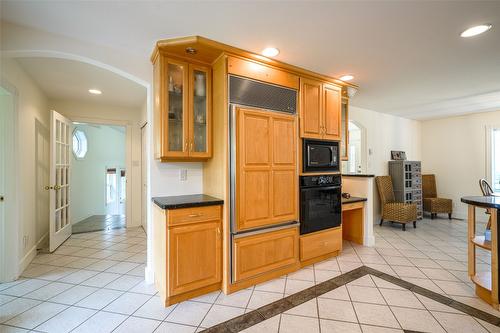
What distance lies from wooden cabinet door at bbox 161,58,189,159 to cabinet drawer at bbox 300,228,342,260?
1.76 meters

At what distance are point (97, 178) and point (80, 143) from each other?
93cm

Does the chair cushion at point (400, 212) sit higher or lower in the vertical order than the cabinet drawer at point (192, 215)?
lower

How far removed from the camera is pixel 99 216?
5.75m

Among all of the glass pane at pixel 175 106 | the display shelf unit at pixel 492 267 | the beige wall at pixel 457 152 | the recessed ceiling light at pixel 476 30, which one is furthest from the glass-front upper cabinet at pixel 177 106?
the beige wall at pixel 457 152

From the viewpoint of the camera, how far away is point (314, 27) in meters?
1.99

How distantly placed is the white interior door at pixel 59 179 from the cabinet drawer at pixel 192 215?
246 centimetres

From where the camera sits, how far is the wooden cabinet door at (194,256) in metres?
2.06

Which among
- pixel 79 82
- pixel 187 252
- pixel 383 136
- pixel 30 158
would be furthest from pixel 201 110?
pixel 383 136

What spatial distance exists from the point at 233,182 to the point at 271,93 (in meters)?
1.07

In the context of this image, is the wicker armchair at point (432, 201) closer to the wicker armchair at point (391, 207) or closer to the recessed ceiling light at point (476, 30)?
the wicker armchair at point (391, 207)

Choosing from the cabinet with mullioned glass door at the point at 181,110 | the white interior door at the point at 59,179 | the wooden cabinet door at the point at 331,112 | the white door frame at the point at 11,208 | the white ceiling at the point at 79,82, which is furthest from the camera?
the white interior door at the point at 59,179

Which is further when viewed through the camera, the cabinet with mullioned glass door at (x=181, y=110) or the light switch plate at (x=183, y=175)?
the light switch plate at (x=183, y=175)

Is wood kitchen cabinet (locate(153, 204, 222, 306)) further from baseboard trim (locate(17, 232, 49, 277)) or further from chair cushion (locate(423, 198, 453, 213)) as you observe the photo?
chair cushion (locate(423, 198, 453, 213))

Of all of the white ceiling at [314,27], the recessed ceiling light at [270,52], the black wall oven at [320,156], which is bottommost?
the black wall oven at [320,156]
